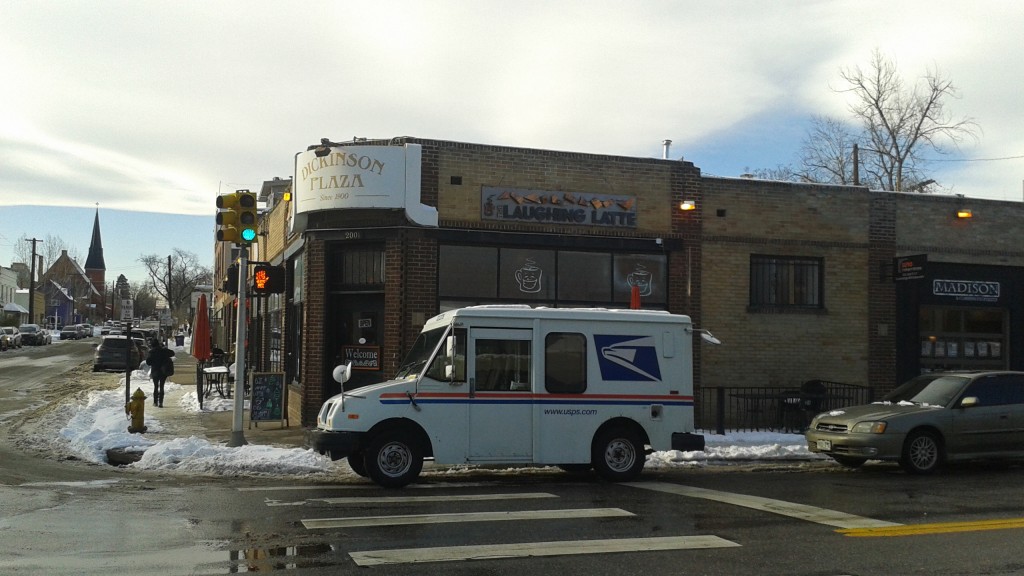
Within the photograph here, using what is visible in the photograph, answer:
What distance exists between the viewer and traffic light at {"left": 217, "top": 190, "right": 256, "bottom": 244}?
13617 millimetres

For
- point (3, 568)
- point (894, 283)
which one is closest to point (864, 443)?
point (894, 283)

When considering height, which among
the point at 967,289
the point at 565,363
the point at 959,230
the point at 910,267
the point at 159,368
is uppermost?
the point at 959,230

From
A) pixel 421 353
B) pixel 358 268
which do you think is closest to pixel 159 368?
pixel 358 268

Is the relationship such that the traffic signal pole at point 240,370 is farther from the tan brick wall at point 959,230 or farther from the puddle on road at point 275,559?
the tan brick wall at point 959,230

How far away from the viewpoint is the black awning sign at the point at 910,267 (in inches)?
717

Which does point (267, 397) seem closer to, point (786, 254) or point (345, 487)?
point (345, 487)

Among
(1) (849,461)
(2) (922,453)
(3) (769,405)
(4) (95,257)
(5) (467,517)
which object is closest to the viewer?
(5) (467,517)

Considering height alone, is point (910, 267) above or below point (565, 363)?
above

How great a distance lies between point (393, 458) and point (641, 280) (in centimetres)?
846

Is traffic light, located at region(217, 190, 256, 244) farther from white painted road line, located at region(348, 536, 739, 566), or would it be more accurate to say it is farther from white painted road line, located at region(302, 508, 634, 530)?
white painted road line, located at region(348, 536, 739, 566)

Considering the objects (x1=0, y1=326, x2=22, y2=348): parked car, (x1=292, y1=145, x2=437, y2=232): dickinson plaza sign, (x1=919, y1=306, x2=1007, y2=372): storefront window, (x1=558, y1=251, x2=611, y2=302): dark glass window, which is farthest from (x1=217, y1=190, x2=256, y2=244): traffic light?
(x1=0, y1=326, x2=22, y2=348): parked car

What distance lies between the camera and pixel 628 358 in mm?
11898

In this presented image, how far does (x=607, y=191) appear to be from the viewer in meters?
17.6

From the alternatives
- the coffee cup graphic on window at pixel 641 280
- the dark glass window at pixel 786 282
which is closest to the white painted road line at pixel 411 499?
the coffee cup graphic on window at pixel 641 280
